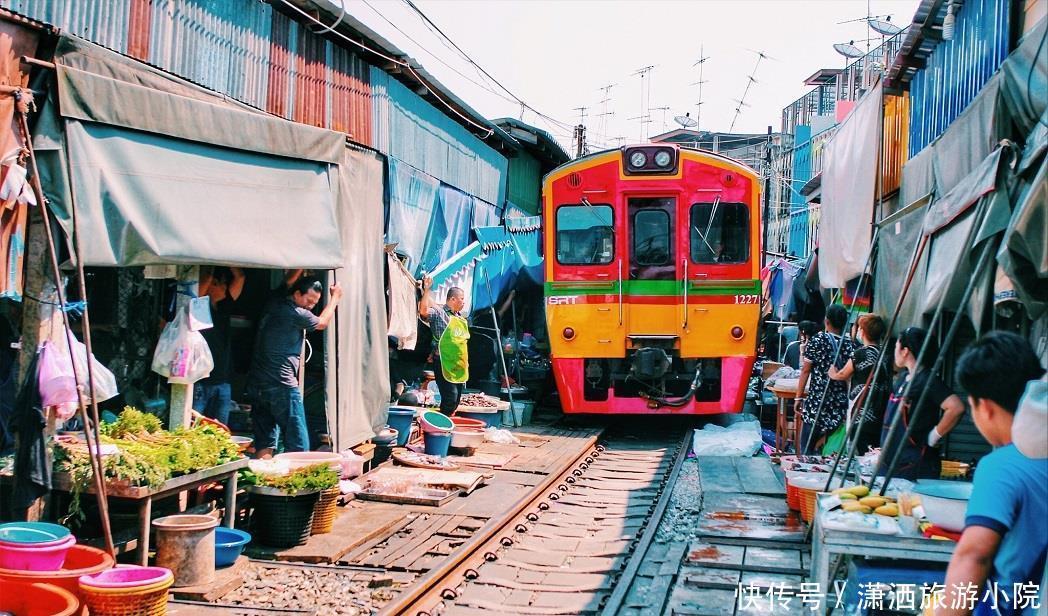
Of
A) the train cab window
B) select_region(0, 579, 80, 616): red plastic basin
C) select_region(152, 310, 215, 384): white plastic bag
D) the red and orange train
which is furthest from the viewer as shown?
the train cab window

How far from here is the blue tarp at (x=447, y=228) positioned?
12133mm

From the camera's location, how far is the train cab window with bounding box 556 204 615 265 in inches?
460

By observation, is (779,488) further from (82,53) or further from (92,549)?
(82,53)

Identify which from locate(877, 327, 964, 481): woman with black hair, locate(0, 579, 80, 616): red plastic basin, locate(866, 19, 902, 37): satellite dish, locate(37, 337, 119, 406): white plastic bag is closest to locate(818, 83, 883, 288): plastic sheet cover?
locate(877, 327, 964, 481): woman with black hair

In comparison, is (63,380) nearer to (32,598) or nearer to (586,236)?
(32,598)

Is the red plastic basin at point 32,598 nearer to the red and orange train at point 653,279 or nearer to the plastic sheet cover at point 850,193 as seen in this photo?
the plastic sheet cover at point 850,193

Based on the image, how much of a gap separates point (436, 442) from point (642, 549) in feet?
10.8

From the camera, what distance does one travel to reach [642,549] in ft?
22.0

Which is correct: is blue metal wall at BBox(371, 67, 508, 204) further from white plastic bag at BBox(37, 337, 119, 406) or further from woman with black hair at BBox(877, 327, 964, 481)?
woman with black hair at BBox(877, 327, 964, 481)

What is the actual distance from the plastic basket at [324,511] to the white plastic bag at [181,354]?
1179 mm

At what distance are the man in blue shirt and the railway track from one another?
275 centimetres

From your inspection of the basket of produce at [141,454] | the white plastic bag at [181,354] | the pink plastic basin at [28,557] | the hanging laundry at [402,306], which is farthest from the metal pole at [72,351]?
the hanging laundry at [402,306]

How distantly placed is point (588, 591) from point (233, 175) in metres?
3.66

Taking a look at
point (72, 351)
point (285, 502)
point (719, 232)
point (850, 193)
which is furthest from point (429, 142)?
point (72, 351)
